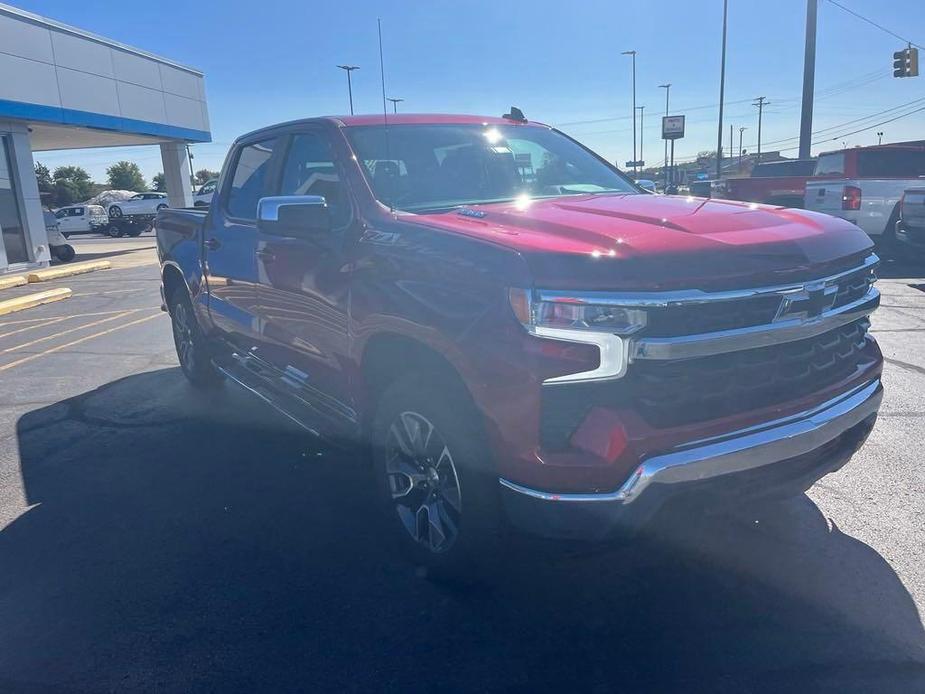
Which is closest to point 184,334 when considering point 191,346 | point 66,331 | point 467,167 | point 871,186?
point 191,346

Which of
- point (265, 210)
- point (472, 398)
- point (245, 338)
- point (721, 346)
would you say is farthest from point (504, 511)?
point (245, 338)

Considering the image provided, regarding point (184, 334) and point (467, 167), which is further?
point (184, 334)

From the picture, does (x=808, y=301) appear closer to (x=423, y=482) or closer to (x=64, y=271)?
(x=423, y=482)

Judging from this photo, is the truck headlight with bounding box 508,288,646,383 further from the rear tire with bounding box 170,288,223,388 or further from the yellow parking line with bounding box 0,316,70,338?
the yellow parking line with bounding box 0,316,70,338

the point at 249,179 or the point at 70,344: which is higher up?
the point at 249,179

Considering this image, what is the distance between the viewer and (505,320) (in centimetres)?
267

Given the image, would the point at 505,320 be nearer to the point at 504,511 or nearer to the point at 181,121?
the point at 504,511

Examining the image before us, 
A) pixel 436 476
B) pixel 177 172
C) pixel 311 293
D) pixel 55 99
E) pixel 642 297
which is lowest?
pixel 436 476

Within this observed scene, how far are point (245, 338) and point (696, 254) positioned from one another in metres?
3.30

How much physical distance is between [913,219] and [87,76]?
19131 mm

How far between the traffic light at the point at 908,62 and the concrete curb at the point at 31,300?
22823 mm

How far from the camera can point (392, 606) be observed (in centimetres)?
319

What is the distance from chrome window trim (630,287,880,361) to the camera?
8.47 feet

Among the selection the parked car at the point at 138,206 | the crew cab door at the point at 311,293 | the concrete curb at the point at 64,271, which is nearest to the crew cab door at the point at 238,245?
the crew cab door at the point at 311,293
